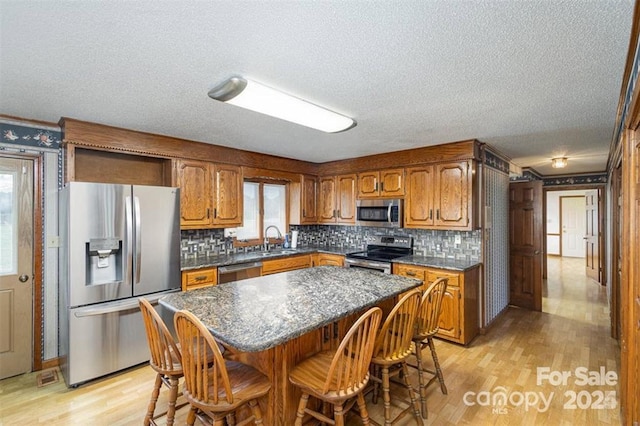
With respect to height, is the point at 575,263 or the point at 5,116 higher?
the point at 5,116

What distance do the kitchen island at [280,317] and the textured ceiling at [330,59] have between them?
4.51 ft

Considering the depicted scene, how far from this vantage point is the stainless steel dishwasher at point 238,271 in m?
3.56

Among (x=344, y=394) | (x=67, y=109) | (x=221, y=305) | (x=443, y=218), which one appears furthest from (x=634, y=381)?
(x=67, y=109)

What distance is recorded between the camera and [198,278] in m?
3.37

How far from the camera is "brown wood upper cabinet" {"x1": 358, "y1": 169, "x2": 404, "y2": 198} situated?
418 centimetres

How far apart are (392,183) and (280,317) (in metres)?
2.97

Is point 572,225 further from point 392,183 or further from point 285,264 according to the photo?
point 285,264

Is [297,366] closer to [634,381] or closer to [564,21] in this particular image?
[634,381]

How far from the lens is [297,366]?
5.91ft

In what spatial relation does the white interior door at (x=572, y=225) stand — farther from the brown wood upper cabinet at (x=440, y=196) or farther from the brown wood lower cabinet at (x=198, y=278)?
the brown wood lower cabinet at (x=198, y=278)

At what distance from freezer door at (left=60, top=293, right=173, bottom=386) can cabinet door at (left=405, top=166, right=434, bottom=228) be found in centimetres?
308

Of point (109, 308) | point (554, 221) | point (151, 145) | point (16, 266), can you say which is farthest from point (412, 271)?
point (554, 221)

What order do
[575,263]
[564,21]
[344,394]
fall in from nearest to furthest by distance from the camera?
1. [564,21]
2. [344,394]
3. [575,263]

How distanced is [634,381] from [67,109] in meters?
4.25
